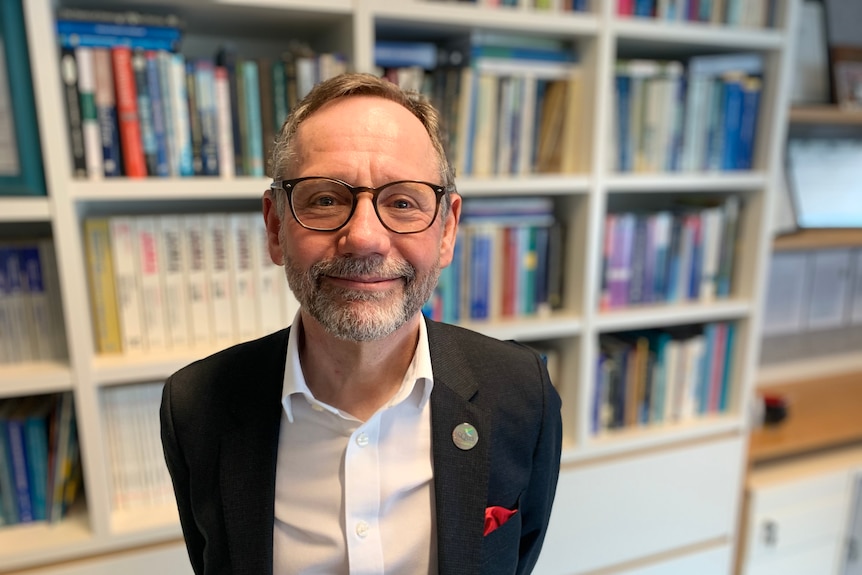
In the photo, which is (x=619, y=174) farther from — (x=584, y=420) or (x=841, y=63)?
(x=841, y=63)

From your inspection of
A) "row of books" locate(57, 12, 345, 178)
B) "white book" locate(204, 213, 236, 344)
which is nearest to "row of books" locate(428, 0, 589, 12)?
"row of books" locate(57, 12, 345, 178)

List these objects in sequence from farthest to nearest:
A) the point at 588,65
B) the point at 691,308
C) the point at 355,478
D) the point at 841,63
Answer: the point at 841,63 < the point at 691,308 < the point at 588,65 < the point at 355,478

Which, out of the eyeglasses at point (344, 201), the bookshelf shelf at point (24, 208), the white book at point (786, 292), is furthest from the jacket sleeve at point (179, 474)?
the white book at point (786, 292)

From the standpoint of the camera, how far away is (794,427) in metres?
2.05

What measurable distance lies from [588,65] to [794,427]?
1.45m

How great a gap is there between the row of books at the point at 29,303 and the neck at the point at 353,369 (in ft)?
2.31

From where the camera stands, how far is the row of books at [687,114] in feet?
5.19

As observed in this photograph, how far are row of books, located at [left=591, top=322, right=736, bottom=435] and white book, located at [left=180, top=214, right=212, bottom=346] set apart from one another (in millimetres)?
1054

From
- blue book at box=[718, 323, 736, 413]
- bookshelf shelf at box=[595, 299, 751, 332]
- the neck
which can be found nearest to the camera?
the neck

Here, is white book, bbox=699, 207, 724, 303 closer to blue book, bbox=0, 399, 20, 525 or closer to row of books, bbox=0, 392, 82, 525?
row of books, bbox=0, 392, 82, 525

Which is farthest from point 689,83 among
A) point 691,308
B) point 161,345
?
point 161,345

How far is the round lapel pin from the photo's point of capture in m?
0.88

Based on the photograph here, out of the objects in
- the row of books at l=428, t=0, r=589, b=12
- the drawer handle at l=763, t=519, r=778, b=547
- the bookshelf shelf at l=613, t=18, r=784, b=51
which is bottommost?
the drawer handle at l=763, t=519, r=778, b=547

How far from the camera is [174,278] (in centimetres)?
131
